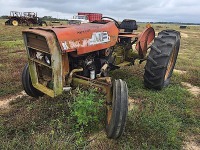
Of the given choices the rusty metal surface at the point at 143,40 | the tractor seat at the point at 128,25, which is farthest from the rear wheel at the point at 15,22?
the rusty metal surface at the point at 143,40

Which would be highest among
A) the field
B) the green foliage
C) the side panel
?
the side panel

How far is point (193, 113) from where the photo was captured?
517cm

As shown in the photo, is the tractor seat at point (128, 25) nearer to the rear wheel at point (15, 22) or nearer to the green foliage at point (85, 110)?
the green foliage at point (85, 110)

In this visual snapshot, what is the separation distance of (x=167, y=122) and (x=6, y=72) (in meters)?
5.47

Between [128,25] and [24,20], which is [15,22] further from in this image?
[128,25]

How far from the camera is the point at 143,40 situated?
6508mm

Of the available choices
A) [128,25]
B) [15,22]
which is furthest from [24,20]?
[128,25]

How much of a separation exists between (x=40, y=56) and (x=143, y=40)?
2.98 m

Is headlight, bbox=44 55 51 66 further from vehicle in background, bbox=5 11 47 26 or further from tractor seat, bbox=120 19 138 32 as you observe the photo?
vehicle in background, bbox=5 11 47 26

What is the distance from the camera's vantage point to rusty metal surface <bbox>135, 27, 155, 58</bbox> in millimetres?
6361

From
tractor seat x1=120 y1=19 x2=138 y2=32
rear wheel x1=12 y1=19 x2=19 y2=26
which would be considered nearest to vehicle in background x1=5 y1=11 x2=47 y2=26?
rear wheel x1=12 y1=19 x2=19 y2=26

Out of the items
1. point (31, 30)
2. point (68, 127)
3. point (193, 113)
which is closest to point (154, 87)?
point (193, 113)

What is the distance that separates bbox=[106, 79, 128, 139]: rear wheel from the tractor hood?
1012mm

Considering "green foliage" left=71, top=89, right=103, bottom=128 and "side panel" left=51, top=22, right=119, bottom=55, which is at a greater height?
"side panel" left=51, top=22, right=119, bottom=55
